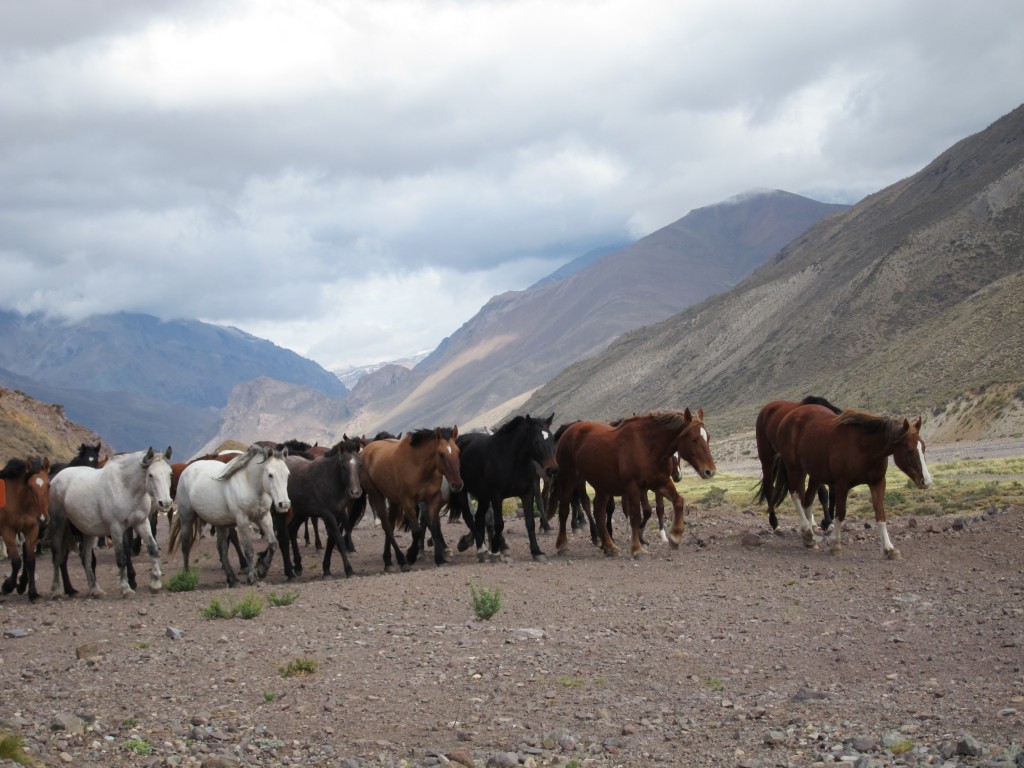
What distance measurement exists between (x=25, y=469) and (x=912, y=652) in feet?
42.2

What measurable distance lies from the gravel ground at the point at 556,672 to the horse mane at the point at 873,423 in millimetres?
2104

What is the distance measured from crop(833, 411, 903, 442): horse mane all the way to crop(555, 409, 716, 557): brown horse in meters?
2.25

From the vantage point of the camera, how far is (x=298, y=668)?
9.43 metres

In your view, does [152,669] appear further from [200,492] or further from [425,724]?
[200,492]

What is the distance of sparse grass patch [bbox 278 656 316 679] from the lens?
9.37 metres

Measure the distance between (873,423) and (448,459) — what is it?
6.88 meters

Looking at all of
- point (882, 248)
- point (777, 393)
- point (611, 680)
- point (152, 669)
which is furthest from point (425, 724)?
point (882, 248)

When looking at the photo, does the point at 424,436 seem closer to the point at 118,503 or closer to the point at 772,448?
the point at 118,503

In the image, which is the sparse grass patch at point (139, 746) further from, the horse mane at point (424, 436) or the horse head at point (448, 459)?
the horse mane at point (424, 436)

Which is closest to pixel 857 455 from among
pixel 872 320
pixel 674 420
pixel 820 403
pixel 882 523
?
pixel 882 523

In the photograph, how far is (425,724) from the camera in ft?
26.8

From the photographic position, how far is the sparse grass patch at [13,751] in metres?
7.04

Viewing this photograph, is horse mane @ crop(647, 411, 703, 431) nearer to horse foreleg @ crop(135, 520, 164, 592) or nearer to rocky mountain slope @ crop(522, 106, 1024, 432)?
horse foreleg @ crop(135, 520, 164, 592)

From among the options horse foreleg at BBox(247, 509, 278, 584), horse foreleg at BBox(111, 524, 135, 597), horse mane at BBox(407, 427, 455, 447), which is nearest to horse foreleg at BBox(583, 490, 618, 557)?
horse mane at BBox(407, 427, 455, 447)
